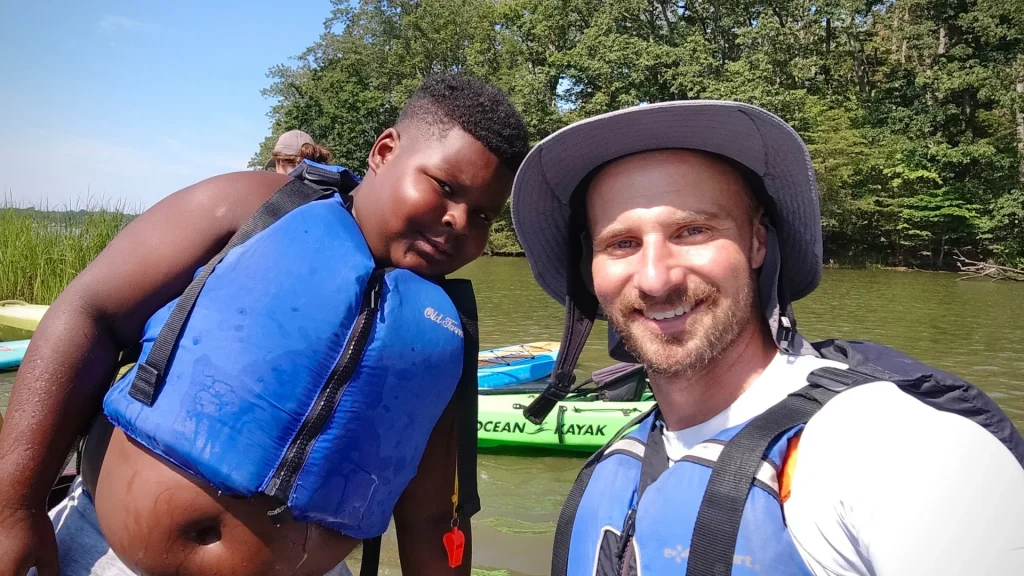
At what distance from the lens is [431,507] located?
1.87 metres

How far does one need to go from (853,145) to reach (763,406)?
32.8m

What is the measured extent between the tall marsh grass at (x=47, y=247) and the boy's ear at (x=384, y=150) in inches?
369

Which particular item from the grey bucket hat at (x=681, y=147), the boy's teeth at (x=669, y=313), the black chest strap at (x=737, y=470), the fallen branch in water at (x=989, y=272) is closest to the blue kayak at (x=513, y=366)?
the grey bucket hat at (x=681, y=147)

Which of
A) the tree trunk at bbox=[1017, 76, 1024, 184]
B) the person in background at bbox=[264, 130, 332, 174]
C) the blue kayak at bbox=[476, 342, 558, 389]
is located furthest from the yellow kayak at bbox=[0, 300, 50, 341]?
the tree trunk at bbox=[1017, 76, 1024, 184]

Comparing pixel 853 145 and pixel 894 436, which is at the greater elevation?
pixel 894 436

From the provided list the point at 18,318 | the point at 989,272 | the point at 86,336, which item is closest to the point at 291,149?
the point at 86,336

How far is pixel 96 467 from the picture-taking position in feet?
5.29

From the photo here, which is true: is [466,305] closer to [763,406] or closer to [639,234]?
[639,234]

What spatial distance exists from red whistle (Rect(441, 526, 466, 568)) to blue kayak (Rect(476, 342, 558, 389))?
6190 mm

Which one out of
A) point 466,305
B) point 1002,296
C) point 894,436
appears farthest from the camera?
point 1002,296

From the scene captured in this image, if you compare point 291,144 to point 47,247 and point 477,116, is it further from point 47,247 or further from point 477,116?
point 47,247

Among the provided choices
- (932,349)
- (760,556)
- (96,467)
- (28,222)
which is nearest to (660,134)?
(760,556)

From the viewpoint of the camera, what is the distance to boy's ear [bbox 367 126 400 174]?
1840 mm

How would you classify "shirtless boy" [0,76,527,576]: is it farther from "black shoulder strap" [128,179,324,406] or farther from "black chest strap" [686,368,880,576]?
"black chest strap" [686,368,880,576]
